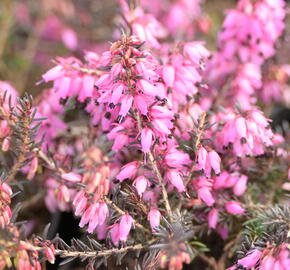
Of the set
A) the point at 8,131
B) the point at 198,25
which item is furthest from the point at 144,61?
the point at 198,25

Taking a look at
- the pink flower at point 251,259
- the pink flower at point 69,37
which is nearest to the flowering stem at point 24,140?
the pink flower at point 251,259

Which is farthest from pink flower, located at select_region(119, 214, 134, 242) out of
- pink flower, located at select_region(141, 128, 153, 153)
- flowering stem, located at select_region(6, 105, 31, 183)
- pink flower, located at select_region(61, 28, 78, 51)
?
pink flower, located at select_region(61, 28, 78, 51)

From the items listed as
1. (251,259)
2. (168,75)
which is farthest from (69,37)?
(251,259)

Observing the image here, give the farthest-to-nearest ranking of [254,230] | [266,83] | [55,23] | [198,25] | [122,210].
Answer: [55,23], [198,25], [266,83], [254,230], [122,210]

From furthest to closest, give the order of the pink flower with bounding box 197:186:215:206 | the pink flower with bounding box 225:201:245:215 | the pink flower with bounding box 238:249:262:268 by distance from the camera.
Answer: the pink flower with bounding box 225:201:245:215, the pink flower with bounding box 197:186:215:206, the pink flower with bounding box 238:249:262:268

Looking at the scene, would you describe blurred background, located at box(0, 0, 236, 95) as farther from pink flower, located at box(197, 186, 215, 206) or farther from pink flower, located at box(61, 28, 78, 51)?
pink flower, located at box(197, 186, 215, 206)

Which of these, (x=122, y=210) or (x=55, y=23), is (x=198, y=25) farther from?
(x=122, y=210)
